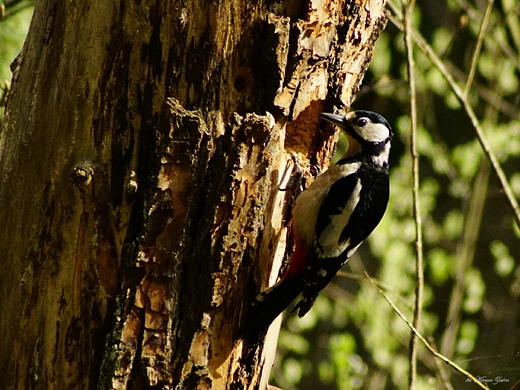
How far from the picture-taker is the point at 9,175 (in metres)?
2.60

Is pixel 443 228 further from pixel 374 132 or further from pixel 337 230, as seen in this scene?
pixel 337 230

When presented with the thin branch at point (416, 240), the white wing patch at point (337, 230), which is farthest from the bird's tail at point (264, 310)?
the thin branch at point (416, 240)

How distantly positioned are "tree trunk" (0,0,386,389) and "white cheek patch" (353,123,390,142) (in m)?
1.13

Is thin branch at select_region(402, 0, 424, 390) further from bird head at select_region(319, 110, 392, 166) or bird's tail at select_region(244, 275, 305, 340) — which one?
bird's tail at select_region(244, 275, 305, 340)

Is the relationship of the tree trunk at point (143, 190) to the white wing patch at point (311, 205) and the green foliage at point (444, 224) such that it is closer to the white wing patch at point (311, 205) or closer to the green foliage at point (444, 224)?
the white wing patch at point (311, 205)

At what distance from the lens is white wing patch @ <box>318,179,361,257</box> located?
3.30 meters

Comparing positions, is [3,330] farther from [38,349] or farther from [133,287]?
[133,287]

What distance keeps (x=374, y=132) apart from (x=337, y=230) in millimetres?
614

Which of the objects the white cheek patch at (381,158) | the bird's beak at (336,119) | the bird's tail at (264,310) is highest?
the white cheek patch at (381,158)

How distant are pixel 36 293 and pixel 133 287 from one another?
0.36 m

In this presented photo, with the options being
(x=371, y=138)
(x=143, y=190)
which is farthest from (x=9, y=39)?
(x=143, y=190)

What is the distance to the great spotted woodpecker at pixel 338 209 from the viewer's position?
3.02 m

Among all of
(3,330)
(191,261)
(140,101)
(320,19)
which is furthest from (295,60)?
(3,330)

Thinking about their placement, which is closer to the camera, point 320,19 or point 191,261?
point 191,261
